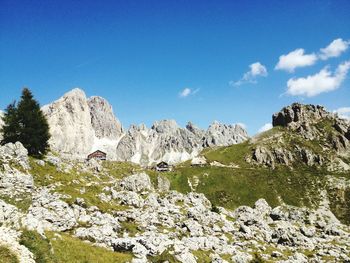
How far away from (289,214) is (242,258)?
194ft

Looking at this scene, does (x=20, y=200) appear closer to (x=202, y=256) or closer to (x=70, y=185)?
(x=70, y=185)

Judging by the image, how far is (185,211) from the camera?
66.2m

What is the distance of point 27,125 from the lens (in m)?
69.4

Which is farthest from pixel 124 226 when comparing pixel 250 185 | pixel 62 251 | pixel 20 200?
pixel 250 185

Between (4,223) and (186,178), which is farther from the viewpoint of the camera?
(186,178)

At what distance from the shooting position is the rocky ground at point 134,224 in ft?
112

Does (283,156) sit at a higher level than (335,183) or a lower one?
higher

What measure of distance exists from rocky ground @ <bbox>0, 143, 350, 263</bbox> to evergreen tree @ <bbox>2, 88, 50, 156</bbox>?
4405 millimetres

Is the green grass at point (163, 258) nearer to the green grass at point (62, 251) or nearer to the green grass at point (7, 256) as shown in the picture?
the green grass at point (62, 251)

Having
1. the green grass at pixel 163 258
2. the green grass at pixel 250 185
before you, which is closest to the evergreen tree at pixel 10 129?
the green grass at pixel 163 258

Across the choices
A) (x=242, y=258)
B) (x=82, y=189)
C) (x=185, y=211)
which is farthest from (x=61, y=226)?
(x=185, y=211)

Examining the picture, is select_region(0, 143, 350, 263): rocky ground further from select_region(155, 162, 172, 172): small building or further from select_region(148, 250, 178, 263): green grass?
select_region(155, 162, 172, 172): small building

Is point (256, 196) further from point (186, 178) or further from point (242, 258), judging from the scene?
point (242, 258)

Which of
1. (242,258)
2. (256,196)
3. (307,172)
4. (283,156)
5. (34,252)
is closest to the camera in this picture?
(34,252)
